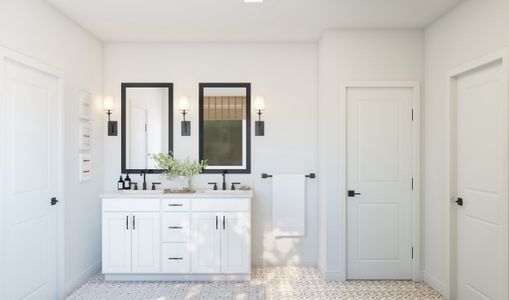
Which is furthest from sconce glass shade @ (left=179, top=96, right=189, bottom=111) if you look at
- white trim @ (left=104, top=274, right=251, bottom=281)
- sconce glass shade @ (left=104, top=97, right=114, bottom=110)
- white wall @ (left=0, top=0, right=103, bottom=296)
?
white trim @ (left=104, top=274, right=251, bottom=281)

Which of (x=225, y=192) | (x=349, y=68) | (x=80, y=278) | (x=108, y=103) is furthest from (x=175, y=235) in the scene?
(x=349, y=68)

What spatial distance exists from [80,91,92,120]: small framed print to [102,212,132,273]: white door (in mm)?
1060

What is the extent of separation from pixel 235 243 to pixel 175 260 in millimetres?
649

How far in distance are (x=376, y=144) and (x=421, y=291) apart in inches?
60.0

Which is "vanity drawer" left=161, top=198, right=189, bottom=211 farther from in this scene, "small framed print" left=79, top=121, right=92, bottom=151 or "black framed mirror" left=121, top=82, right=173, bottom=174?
"small framed print" left=79, top=121, right=92, bottom=151

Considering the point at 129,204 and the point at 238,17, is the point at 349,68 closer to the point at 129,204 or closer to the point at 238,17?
the point at 238,17

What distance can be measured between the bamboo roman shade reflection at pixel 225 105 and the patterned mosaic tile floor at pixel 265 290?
184 cm

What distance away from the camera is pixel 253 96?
4.43m

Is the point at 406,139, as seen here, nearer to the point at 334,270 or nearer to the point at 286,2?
the point at 334,270

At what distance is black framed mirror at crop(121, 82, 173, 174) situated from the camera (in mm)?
4418

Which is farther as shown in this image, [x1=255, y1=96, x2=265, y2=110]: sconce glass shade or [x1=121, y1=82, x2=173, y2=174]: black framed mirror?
[x1=121, y1=82, x2=173, y2=174]: black framed mirror

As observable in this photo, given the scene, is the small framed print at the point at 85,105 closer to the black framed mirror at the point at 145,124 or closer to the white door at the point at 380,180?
the black framed mirror at the point at 145,124

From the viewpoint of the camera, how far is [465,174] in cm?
331

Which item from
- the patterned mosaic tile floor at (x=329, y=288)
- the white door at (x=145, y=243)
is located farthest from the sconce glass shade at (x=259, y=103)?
the patterned mosaic tile floor at (x=329, y=288)
